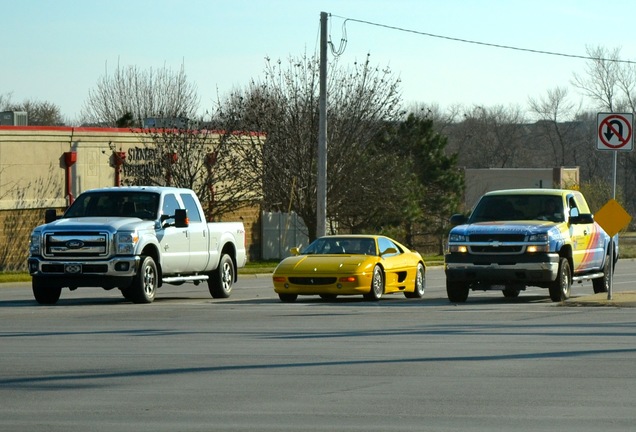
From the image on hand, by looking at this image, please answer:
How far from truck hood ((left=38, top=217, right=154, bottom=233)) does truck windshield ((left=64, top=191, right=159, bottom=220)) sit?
18.3 inches

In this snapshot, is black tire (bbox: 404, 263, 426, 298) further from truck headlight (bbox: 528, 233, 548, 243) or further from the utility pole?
the utility pole

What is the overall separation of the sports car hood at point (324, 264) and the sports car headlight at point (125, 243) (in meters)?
2.77

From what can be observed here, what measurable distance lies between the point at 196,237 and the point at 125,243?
8.07ft

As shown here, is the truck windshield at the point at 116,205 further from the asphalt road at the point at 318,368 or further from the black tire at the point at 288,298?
the black tire at the point at 288,298

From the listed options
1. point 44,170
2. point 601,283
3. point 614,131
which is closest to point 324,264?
point 614,131

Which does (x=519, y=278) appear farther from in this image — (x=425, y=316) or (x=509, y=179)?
(x=509, y=179)

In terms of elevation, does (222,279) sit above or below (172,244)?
below

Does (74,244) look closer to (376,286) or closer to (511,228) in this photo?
(376,286)

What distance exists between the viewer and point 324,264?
2481cm

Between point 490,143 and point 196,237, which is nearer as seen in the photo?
point 196,237

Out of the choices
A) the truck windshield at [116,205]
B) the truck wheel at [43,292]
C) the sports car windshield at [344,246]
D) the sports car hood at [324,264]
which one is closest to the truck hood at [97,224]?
the truck windshield at [116,205]

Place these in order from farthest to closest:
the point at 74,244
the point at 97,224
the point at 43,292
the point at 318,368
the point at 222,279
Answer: the point at 222,279 → the point at 43,292 → the point at 97,224 → the point at 74,244 → the point at 318,368

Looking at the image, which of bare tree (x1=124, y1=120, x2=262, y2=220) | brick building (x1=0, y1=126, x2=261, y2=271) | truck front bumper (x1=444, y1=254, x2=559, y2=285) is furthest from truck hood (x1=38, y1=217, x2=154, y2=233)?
bare tree (x1=124, y1=120, x2=262, y2=220)

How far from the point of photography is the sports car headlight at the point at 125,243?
2378 centimetres
